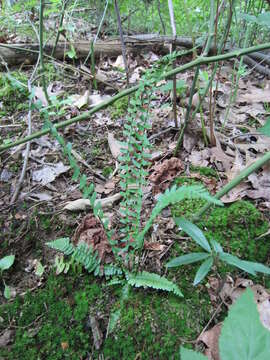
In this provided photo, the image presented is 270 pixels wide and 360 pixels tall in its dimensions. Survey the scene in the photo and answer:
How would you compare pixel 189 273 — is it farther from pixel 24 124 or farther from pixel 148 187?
pixel 24 124

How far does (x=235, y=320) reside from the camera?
72 cm

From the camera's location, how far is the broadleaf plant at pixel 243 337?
2.20ft

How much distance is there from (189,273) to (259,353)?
2.23 feet

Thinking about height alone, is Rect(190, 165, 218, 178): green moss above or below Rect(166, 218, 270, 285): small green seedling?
below

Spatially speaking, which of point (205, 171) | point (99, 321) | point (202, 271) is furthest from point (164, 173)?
point (99, 321)

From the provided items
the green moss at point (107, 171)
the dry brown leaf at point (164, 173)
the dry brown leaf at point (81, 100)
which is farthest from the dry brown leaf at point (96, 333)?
the dry brown leaf at point (81, 100)

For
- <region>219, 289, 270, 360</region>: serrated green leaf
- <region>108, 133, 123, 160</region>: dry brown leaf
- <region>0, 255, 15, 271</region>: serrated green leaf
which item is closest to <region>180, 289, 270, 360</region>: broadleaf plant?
<region>219, 289, 270, 360</region>: serrated green leaf

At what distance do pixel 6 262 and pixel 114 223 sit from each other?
0.56 metres

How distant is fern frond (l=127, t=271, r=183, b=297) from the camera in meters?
1.18

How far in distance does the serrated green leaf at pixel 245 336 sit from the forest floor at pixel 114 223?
50 centimetres

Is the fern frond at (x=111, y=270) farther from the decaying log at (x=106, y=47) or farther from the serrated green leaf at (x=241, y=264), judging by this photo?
the decaying log at (x=106, y=47)

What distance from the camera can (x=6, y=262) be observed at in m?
1.37

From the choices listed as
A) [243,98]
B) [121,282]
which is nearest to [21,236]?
[121,282]

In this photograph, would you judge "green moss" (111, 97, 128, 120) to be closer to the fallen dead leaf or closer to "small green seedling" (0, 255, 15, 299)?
the fallen dead leaf
